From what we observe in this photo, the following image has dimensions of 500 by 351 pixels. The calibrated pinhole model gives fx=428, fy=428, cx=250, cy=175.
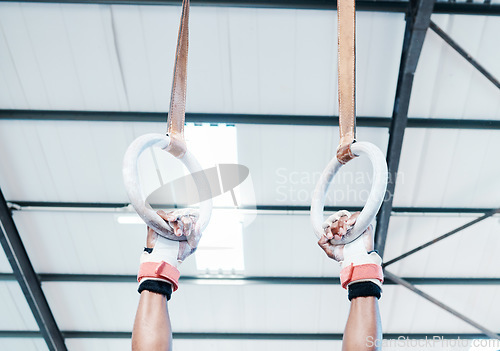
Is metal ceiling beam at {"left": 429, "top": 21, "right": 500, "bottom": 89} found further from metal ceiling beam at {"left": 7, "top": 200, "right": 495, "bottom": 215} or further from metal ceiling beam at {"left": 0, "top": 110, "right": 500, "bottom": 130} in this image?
Answer: metal ceiling beam at {"left": 7, "top": 200, "right": 495, "bottom": 215}

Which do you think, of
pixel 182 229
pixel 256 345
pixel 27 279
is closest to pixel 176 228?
pixel 182 229

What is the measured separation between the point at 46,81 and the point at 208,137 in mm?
2083

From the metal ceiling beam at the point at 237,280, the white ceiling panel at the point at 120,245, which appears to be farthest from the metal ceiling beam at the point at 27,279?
the metal ceiling beam at the point at 237,280

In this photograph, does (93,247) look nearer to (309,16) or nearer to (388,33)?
(309,16)

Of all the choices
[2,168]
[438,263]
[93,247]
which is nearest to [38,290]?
[93,247]

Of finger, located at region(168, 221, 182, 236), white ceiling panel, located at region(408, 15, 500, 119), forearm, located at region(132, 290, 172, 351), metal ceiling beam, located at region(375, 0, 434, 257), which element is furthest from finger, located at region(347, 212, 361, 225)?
white ceiling panel, located at region(408, 15, 500, 119)

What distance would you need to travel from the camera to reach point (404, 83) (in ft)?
15.6

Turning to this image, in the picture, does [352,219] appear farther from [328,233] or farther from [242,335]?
[242,335]

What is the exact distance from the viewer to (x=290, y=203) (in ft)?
20.1

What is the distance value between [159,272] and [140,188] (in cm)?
40

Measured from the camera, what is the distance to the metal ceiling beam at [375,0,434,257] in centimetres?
439

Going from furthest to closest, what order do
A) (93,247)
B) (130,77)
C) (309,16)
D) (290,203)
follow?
1. (93,247)
2. (290,203)
3. (130,77)
4. (309,16)

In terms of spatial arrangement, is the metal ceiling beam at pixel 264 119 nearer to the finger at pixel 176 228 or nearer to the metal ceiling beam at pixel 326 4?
the metal ceiling beam at pixel 326 4

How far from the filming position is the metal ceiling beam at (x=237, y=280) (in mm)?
6824
